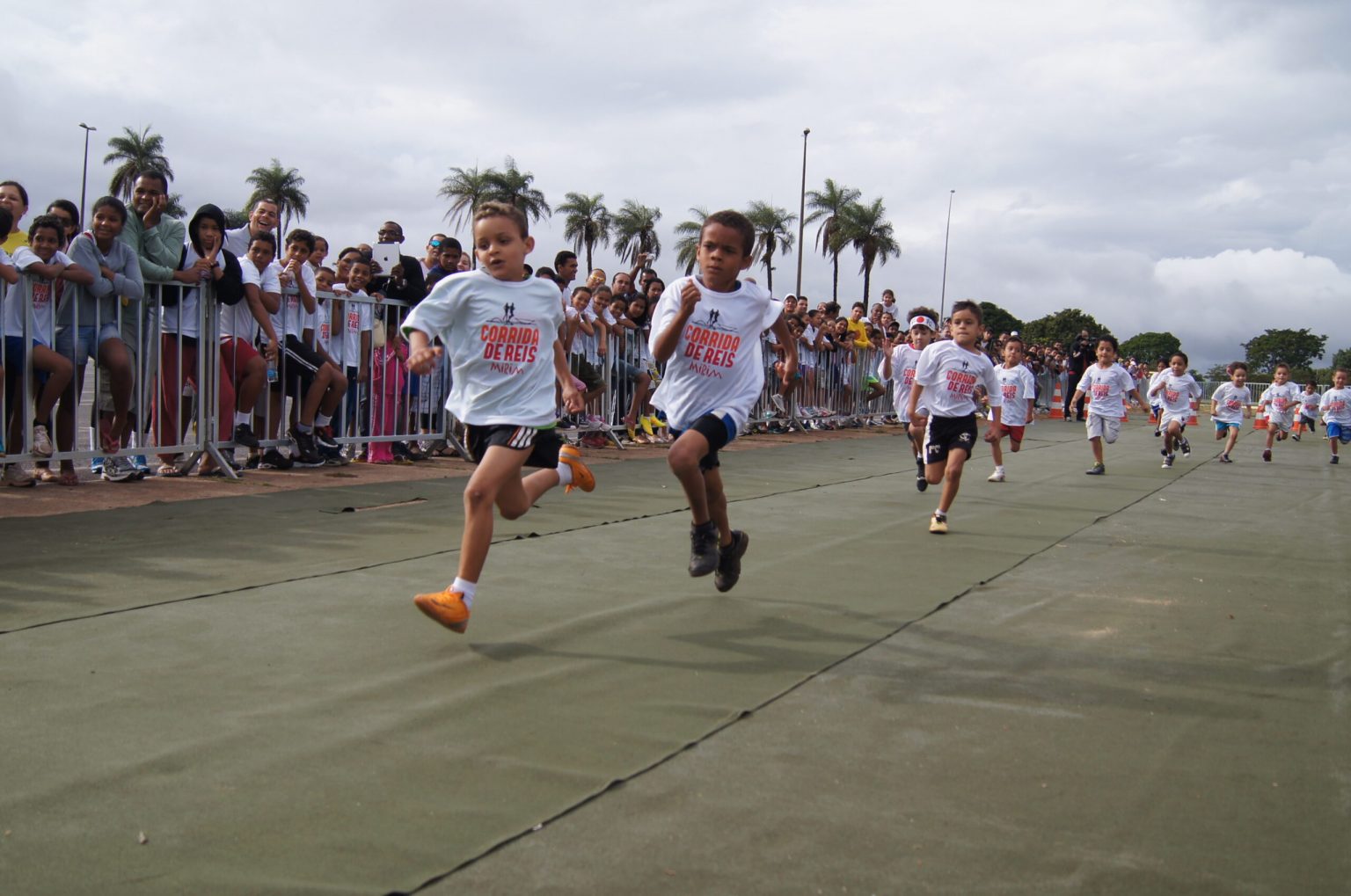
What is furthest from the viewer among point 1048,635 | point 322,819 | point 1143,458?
point 1143,458

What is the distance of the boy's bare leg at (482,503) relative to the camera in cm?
459

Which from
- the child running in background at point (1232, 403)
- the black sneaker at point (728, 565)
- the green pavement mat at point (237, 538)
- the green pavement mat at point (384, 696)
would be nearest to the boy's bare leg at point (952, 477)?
the green pavement mat at point (384, 696)

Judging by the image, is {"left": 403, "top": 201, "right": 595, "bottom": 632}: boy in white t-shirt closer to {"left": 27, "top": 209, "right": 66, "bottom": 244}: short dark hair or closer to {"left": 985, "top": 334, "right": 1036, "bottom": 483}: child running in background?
{"left": 27, "top": 209, "right": 66, "bottom": 244}: short dark hair

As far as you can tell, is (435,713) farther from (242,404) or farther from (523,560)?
(242,404)

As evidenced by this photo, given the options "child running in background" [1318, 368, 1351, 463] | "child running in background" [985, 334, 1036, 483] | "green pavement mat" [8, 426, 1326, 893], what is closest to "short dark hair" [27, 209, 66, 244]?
"green pavement mat" [8, 426, 1326, 893]

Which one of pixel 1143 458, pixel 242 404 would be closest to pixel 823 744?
pixel 242 404

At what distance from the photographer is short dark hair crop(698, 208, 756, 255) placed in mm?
5668

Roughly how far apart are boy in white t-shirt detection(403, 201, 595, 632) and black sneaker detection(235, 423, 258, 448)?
17.0 feet

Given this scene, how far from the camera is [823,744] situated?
3.46m

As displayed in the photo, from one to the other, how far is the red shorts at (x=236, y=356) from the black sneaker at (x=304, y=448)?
798 mm

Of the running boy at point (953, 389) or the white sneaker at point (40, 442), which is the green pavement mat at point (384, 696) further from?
the running boy at point (953, 389)

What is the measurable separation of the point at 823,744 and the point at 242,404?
755 centimetres

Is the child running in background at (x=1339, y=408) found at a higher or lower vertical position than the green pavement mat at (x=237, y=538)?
higher

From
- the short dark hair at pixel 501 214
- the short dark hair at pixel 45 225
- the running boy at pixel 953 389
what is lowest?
the running boy at pixel 953 389
